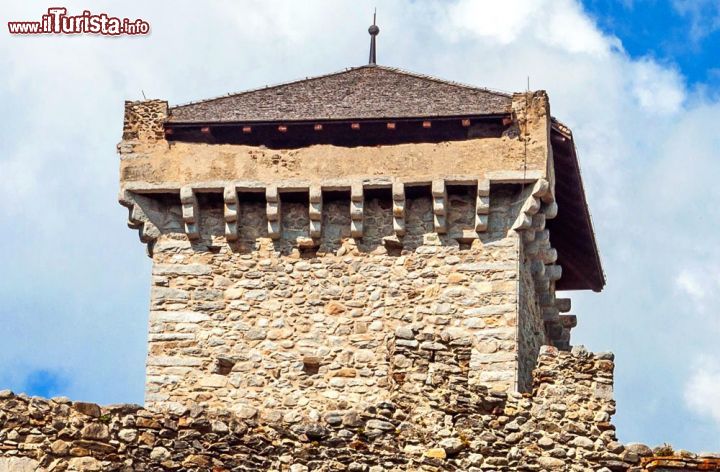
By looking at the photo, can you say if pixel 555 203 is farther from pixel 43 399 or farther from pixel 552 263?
pixel 43 399

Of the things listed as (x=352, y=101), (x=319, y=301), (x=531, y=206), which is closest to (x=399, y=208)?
(x=319, y=301)

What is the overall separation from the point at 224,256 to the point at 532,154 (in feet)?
12.7

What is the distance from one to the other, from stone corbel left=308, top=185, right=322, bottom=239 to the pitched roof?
35.1 inches

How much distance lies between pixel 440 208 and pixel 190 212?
302 centimetres

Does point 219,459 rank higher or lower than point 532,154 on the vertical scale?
lower

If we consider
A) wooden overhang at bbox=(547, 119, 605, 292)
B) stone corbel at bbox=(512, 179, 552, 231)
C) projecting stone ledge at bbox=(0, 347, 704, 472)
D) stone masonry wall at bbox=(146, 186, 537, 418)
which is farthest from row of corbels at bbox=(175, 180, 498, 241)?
projecting stone ledge at bbox=(0, 347, 704, 472)

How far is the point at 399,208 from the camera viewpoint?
1104 inches

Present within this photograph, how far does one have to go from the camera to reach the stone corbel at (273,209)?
2828 cm

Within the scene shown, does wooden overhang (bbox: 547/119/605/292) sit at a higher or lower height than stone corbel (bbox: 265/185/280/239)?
higher

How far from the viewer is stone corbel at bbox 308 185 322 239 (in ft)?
92.5

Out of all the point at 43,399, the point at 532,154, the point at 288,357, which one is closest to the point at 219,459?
the point at 43,399

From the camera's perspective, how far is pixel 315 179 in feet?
92.8

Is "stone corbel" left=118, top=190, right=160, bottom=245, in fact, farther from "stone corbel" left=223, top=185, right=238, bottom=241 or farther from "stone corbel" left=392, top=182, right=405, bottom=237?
"stone corbel" left=392, top=182, right=405, bottom=237

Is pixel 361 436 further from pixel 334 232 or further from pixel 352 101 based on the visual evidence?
pixel 352 101
